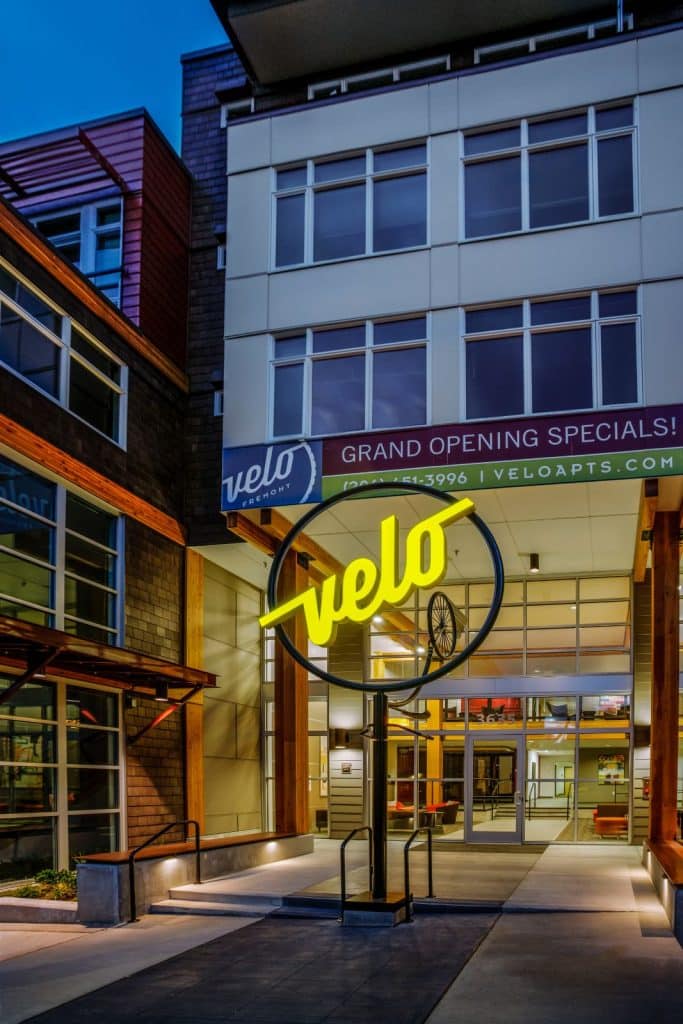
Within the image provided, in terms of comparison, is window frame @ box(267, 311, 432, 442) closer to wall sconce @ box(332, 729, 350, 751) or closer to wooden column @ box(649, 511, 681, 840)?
wooden column @ box(649, 511, 681, 840)

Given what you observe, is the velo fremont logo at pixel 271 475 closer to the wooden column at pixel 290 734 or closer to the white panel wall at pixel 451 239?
the white panel wall at pixel 451 239

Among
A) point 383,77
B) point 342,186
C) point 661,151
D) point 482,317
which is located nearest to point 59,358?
point 342,186

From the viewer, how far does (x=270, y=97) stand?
825 inches

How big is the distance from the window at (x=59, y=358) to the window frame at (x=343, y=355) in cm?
247

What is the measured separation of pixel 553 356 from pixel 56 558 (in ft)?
25.3

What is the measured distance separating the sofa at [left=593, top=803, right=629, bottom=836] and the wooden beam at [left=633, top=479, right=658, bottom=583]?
4365 millimetres

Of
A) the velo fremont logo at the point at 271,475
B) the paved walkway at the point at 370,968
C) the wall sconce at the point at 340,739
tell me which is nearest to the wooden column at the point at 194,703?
the velo fremont logo at the point at 271,475

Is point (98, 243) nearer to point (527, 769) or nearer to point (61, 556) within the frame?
point (61, 556)

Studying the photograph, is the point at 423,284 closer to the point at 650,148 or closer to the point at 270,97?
the point at 650,148

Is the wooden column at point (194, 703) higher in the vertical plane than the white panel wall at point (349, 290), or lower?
lower

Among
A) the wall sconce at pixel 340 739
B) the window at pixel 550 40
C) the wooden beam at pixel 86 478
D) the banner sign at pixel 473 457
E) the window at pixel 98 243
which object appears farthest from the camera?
the wall sconce at pixel 340 739

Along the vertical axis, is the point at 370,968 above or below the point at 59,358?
below

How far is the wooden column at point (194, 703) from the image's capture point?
18531mm

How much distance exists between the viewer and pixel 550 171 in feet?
55.5
